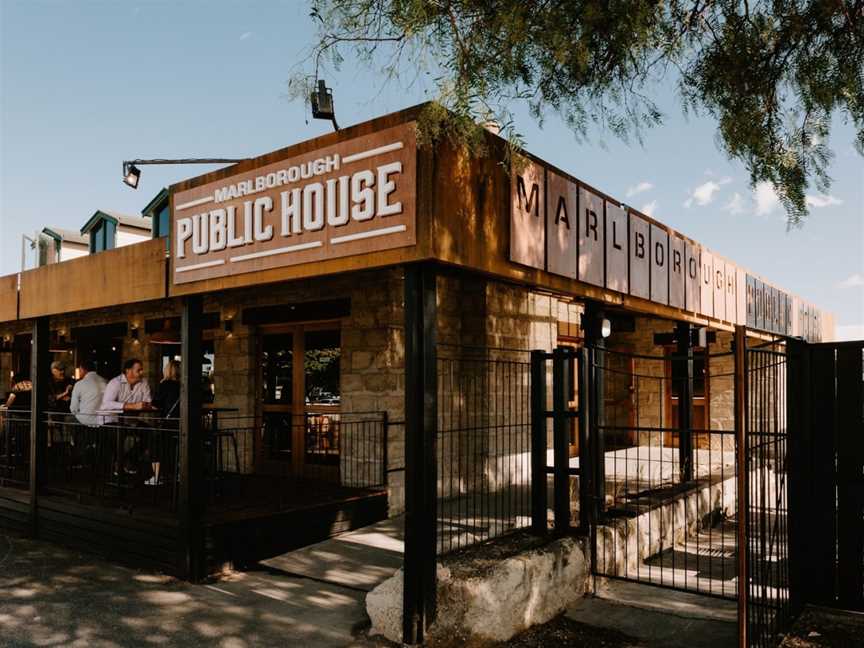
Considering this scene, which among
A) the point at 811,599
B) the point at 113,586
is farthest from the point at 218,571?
the point at 811,599

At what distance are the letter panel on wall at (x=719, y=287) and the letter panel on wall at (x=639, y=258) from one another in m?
2.90

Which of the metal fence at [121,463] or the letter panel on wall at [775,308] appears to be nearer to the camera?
the metal fence at [121,463]

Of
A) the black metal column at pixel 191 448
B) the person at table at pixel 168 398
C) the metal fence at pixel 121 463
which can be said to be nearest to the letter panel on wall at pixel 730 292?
the black metal column at pixel 191 448

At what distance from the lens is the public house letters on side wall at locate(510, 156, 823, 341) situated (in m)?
5.24

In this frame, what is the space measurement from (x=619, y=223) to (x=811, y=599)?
361cm

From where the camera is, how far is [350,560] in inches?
255

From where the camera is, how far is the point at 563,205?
5742 mm

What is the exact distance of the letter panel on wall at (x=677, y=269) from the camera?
319 inches

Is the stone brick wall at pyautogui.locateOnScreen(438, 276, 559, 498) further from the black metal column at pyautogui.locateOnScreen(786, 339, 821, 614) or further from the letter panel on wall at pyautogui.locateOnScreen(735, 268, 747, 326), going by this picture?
the black metal column at pyautogui.locateOnScreen(786, 339, 821, 614)

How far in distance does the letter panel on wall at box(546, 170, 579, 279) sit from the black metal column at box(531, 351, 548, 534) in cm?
78

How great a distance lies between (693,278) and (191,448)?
6.44 m

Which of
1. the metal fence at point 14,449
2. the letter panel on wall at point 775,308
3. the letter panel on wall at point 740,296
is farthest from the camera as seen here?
the letter panel on wall at point 775,308

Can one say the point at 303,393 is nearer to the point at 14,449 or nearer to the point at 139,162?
the point at 14,449

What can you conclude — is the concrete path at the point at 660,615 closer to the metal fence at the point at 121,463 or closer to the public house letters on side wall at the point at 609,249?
the public house letters on side wall at the point at 609,249
